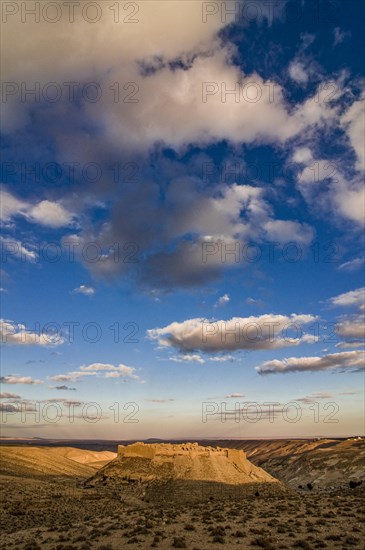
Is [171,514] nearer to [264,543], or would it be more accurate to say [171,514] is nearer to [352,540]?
[264,543]

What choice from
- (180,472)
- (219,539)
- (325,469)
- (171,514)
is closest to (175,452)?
(180,472)

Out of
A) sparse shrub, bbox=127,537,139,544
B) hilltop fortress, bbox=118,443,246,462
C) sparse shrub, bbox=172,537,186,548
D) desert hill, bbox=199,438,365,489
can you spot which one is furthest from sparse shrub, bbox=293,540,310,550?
desert hill, bbox=199,438,365,489

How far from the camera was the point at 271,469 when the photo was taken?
141750 mm

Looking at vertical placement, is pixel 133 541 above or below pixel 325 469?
above

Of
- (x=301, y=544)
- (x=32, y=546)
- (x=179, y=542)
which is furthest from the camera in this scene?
(x=32, y=546)

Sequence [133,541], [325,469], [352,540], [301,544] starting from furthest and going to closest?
[325,469], [133,541], [352,540], [301,544]

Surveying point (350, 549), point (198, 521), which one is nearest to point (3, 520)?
point (198, 521)

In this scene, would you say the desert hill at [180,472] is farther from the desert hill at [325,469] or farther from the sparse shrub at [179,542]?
the sparse shrub at [179,542]

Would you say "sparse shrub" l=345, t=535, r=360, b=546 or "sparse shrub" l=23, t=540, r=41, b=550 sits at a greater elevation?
"sparse shrub" l=345, t=535, r=360, b=546

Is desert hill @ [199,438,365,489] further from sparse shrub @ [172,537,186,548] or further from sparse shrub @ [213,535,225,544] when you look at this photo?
sparse shrub @ [172,537,186,548]

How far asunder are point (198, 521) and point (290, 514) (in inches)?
275

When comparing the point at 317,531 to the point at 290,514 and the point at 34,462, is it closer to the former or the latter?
the point at 290,514

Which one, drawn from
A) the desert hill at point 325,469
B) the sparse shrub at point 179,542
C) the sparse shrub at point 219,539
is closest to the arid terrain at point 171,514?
the sparse shrub at point 179,542

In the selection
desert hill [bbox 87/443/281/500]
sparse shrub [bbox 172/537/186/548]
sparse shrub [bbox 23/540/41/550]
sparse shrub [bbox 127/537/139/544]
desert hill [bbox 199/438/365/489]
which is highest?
sparse shrub [bbox 172/537/186/548]
